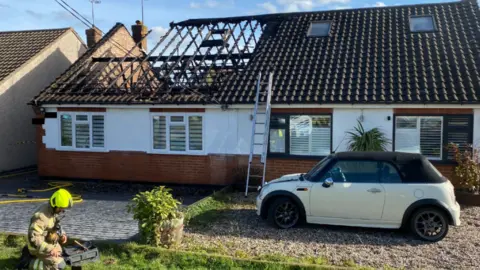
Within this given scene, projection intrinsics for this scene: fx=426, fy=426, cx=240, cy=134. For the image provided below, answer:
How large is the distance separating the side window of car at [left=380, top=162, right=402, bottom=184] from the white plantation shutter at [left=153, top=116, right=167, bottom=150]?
774 cm

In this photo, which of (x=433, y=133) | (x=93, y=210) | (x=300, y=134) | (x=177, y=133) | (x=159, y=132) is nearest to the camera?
(x=93, y=210)

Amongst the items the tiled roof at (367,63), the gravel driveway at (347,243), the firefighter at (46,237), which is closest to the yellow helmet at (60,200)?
the firefighter at (46,237)

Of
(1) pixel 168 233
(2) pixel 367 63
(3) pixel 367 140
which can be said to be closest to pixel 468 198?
(3) pixel 367 140

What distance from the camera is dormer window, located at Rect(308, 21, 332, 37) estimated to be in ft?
50.9

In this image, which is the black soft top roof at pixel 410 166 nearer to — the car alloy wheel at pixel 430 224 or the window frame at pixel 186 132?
Answer: the car alloy wheel at pixel 430 224

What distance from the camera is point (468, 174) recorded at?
34.8 feet

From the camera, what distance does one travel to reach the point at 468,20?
14.3m

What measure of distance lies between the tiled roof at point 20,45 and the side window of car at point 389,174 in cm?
1535

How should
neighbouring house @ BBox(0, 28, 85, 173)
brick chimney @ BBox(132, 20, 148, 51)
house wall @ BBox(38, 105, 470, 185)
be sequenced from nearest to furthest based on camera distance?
house wall @ BBox(38, 105, 470, 185)
neighbouring house @ BBox(0, 28, 85, 173)
brick chimney @ BBox(132, 20, 148, 51)

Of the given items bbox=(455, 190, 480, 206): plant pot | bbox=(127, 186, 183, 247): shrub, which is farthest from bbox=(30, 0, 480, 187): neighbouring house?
bbox=(127, 186, 183, 247): shrub

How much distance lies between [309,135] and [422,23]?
20.2 feet

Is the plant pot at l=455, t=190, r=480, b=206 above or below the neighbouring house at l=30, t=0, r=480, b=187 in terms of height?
below

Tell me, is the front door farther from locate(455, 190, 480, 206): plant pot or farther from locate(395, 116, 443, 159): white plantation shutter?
locate(395, 116, 443, 159): white plantation shutter

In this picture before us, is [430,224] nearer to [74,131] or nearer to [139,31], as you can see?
[74,131]
